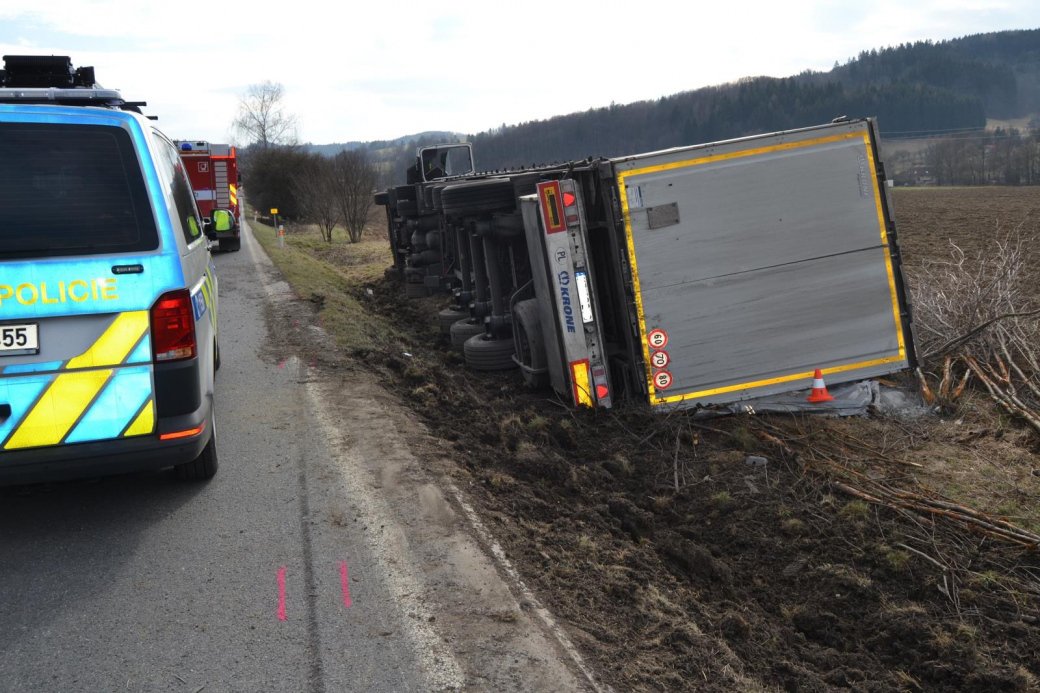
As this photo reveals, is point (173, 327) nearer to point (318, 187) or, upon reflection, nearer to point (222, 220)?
point (222, 220)

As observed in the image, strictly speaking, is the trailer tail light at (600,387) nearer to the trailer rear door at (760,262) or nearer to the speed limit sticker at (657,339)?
the trailer rear door at (760,262)

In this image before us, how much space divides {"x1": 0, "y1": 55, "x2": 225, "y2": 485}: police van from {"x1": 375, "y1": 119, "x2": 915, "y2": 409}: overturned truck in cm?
345

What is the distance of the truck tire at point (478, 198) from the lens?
8570mm

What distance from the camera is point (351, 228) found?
33.0 meters

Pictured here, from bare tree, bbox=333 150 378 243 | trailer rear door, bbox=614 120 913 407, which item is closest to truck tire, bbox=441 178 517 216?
trailer rear door, bbox=614 120 913 407

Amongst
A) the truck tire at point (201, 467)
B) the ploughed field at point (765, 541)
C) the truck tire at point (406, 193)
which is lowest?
the ploughed field at point (765, 541)

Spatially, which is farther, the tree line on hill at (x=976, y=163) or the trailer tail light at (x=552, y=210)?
the tree line on hill at (x=976, y=163)

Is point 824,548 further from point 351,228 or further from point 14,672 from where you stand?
point 351,228

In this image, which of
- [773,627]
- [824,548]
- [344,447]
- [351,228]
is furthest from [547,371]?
[351,228]

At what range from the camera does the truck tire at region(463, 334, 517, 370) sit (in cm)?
932

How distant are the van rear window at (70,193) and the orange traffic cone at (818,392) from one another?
201 inches

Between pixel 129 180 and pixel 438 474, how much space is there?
2590 millimetres

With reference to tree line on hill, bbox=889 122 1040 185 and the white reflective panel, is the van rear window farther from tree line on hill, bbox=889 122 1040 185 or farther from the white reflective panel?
tree line on hill, bbox=889 122 1040 185

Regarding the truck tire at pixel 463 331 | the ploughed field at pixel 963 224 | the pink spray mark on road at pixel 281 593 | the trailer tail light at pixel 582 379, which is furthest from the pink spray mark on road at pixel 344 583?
the ploughed field at pixel 963 224
